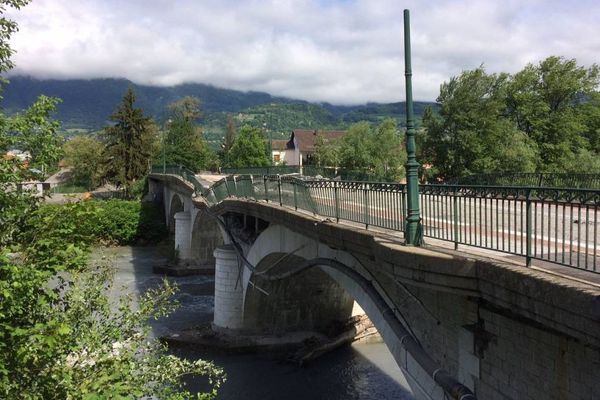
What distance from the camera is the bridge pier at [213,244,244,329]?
82.1 ft

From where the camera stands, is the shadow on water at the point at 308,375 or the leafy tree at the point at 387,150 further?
the leafy tree at the point at 387,150

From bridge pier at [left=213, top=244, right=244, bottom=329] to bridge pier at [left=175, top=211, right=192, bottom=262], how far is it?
61.4ft

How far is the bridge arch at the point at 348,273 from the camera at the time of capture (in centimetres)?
871

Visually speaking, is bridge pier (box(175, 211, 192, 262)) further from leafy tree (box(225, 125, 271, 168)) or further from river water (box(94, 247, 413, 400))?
leafy tree (box(225, 125, 271, 168))

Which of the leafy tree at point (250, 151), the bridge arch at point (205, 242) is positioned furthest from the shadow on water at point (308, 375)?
the leafy tree at point (250, 151)

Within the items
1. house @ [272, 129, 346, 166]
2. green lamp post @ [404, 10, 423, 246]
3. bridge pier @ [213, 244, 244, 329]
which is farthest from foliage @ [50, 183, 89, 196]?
green lamp post @ [404, 10, 423, 246]

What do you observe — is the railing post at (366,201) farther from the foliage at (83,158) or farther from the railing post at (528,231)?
the foliage at (83,158)

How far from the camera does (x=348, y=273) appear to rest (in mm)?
11844

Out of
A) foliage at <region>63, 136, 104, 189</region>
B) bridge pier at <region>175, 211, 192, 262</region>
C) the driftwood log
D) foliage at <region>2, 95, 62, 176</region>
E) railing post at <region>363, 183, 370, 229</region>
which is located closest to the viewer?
foliage at <region>2, 95, 62, 176</region>

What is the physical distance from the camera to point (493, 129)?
33.2 metres

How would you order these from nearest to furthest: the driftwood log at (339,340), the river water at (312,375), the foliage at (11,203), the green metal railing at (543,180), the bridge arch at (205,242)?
the foliage at (11,203)
the green metal railing at (543,180)
the river water at (312,375)
the driftwood log at (339,340)
the bridge arch at (205,242)

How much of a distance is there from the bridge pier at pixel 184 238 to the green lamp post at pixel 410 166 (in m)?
Result: 37.2

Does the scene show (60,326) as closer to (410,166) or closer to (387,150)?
(410,166)

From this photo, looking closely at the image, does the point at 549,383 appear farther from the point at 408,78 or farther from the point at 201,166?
the point at 201,166
